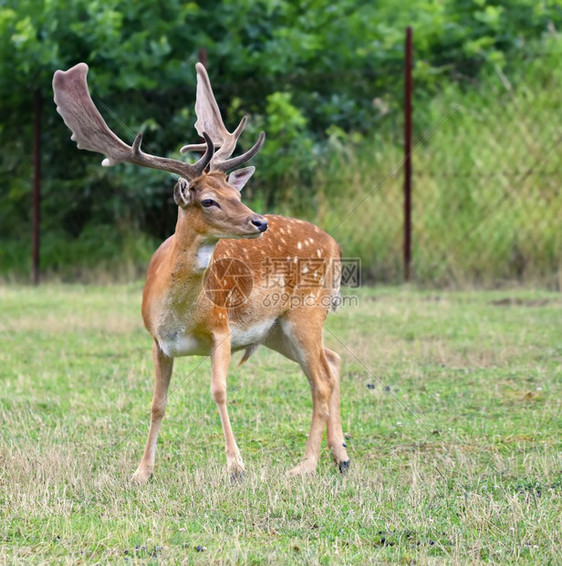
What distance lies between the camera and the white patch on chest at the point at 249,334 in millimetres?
6129

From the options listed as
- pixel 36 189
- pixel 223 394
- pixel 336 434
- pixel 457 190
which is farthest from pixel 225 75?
pixel 223 394

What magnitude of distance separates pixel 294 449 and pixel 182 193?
1.72 m

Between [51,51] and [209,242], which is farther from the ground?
[51,51]

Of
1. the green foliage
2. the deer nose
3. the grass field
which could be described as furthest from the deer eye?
the green foliage

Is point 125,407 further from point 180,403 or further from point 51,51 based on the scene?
point 51,51

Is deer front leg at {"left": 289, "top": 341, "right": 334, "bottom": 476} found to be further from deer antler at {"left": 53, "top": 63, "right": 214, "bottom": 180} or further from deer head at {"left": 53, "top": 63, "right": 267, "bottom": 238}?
deer antler at {"left": 53, "top": 63, "right": 214, "bottom": 180}

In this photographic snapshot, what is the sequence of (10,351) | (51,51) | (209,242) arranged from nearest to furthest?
(209,242) < (10,351) < (51,51)

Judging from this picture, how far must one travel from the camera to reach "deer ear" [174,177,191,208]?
5.66 metres

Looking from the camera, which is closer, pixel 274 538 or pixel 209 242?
pixel 274 538

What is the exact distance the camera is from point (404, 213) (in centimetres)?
1300

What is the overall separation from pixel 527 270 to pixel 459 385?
5381 millimetres

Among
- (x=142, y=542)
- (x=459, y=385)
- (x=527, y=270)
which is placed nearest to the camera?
(x=142, y=542)

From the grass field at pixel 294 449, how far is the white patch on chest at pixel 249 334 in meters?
0.62

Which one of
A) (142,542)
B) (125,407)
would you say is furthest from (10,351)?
(142,542)
